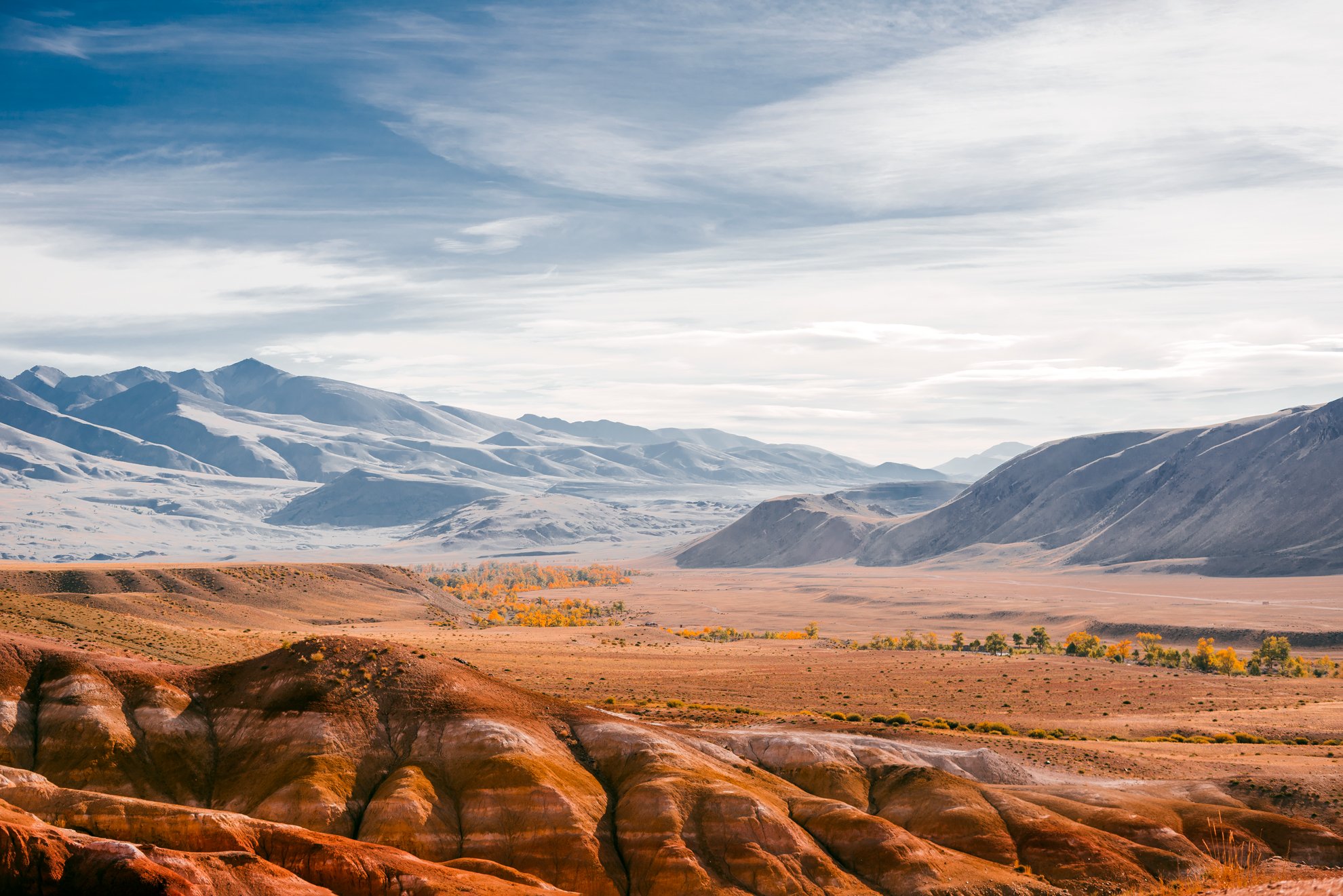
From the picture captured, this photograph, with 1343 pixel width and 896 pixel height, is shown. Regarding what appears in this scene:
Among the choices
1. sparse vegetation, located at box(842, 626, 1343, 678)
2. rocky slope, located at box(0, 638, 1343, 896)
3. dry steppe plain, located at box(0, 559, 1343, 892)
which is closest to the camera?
rocky slope, located at box(0, 638, 1343, 896)

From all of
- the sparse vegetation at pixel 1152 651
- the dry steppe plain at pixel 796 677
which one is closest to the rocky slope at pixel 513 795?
the dry steppe plain at pixel 796 677

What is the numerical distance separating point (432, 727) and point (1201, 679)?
4505 inches

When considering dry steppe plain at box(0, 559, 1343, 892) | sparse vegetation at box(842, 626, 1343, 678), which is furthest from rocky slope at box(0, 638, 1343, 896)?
sparse vegetation at box(842, 626, 1343, 678)

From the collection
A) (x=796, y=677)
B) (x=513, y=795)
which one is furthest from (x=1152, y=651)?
(x=513, y=795)

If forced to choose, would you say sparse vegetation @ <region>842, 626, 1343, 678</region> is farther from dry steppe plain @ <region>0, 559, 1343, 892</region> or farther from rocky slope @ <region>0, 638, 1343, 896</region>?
rocky slope @ <region>0, 638, 1343, 896</region>

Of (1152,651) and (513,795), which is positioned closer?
(513,795)

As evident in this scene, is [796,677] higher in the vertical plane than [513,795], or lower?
lower

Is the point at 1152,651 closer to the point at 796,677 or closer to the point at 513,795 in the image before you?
the point at 796,677

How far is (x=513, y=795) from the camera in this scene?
53.2m

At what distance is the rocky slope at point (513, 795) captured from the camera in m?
50.3

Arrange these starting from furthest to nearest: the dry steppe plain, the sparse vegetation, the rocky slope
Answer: the sparse vegetation, the dry steppe plain, the rocky slope

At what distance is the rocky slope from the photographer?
5034cm

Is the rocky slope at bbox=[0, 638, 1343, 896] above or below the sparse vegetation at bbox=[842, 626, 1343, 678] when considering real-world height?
above

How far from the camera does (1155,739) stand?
89.4m
